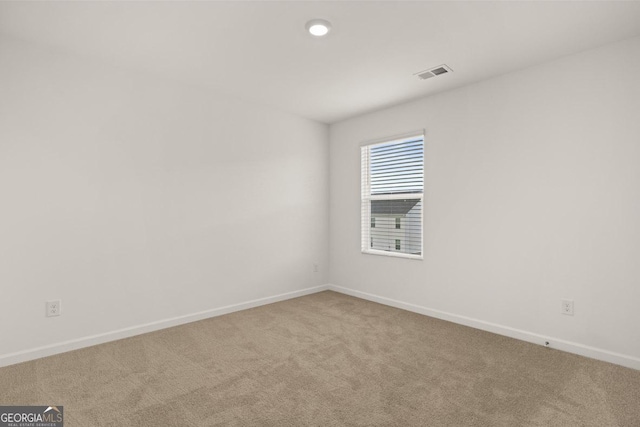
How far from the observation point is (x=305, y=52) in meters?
2.72

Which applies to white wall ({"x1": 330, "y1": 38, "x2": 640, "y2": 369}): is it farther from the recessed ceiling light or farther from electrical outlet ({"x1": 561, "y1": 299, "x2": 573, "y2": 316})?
the recessed ceiling light

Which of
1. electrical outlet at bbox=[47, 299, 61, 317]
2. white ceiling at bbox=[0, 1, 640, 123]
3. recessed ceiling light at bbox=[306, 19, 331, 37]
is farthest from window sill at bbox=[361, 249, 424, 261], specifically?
electrical outlet at bbox=[47, 299, 61, 317]

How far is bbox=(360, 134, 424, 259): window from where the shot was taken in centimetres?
390

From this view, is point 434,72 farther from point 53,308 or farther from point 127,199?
point 53,308

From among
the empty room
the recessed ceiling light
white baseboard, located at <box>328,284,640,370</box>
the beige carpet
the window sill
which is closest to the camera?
the beige carpet

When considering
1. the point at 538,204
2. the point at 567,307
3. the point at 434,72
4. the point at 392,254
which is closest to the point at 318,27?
the point at 434,72

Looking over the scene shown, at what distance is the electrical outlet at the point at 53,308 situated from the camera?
2.67 m

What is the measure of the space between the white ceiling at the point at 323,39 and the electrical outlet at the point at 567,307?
1.91 meters

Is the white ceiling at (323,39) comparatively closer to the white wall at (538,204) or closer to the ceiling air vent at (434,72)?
the ceiling air vent at (434,72)

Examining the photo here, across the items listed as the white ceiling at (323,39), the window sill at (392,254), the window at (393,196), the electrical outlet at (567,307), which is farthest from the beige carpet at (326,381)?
the white ceiling at (323,39)

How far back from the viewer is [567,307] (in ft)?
9.04

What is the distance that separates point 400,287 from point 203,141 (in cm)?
281

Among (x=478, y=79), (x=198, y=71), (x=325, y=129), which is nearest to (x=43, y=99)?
(x=198, y=71)

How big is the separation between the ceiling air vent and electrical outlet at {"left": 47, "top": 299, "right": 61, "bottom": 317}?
146 inches
